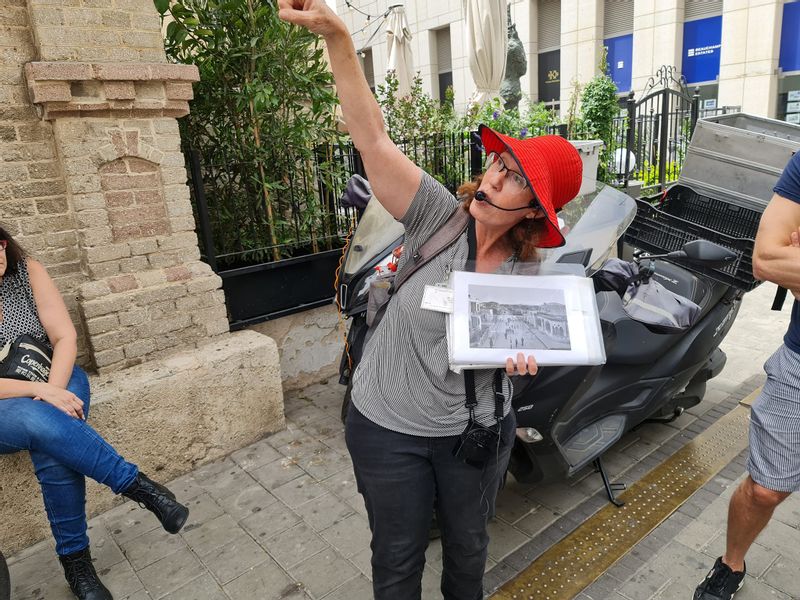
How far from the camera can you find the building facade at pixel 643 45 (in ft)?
54.5

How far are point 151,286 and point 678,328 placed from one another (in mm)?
2823

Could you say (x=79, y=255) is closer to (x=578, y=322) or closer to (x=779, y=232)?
(x=578, y=322)

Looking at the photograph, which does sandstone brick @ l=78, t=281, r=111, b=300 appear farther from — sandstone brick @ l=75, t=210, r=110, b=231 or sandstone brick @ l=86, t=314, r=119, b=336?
sandstone brick @ l=75, t=210, r=110, b=231

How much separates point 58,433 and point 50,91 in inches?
65.9

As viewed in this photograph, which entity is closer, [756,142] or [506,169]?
[506,169]

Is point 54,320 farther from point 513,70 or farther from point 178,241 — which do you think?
point 513,70

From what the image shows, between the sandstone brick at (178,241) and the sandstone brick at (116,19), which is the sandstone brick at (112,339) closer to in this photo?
the sandstone brick at (178,241)

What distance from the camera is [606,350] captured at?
2.96 metres

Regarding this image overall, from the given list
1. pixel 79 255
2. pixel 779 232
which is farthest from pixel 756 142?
pixel 79 255

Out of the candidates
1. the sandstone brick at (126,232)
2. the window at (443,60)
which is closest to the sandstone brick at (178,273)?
the sandstone brick at (126,232)

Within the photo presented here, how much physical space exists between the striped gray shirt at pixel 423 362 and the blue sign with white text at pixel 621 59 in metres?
20.8

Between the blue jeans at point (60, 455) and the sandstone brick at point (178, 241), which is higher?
the sandstone brick at point (178, 241)

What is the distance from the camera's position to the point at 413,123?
18.4 ft

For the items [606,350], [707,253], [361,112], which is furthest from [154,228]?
[707,253]
